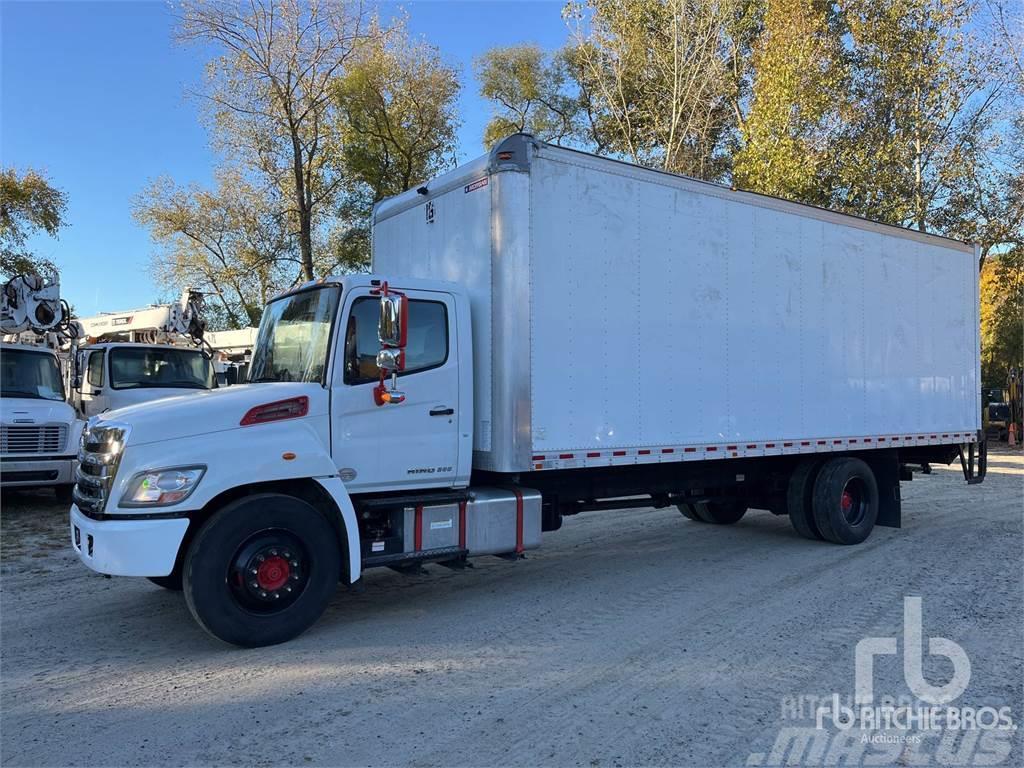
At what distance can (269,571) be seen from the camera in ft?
16.2

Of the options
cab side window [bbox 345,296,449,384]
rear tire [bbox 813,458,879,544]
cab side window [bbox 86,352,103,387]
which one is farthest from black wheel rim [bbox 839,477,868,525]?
cab side window [bbox 86,352,103,387]

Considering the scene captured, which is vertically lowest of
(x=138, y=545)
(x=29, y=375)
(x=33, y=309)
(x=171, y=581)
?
(x=171, y=581)

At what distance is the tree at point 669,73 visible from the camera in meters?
19.5

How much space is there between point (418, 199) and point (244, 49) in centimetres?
1226

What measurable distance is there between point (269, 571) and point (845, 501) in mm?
6693

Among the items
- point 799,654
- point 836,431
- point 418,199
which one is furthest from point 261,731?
point 836,431

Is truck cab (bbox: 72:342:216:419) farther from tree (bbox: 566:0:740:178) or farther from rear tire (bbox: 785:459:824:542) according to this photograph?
tree (bbox: 566:0:740:178)

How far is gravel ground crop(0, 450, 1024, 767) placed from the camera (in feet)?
12.0

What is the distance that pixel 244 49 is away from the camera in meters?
16.4

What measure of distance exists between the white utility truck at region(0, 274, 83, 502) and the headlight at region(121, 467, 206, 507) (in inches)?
275

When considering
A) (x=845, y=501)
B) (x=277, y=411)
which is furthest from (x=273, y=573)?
(x=845, y=501)

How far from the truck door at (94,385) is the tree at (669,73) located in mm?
14795

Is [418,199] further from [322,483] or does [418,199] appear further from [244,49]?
[244,49]

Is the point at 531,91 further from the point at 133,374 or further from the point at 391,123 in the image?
the point at 133,374
